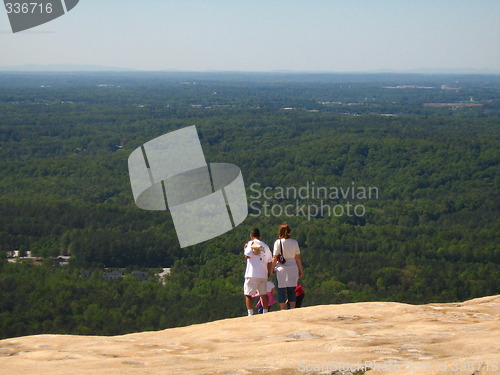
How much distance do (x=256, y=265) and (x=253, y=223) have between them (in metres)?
67.8

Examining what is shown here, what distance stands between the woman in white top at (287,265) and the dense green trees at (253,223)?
2977 cm

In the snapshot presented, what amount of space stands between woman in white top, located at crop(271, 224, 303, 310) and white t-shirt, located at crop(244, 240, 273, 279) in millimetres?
144

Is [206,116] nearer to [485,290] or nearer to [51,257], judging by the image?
[51,257]

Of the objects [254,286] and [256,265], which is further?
[254,286]

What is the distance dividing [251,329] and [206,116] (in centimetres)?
18807

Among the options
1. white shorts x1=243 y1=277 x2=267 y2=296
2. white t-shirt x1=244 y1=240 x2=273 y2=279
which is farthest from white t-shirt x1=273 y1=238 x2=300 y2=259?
white shorts x1=243 y1=277 x2=267 y2=296

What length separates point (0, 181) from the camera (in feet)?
361

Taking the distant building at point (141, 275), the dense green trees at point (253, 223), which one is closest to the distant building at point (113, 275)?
the distant building at point (141, 275)

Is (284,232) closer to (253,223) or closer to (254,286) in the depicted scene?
(254,286)

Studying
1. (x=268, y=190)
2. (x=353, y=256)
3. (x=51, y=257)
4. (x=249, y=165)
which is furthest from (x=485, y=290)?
(x=249, y=165)

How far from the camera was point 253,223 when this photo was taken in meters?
79.9

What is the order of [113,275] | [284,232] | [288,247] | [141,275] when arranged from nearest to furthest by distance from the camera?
1. [288,247]
2. [284,232]
3. [113,275]
4. [141,275]

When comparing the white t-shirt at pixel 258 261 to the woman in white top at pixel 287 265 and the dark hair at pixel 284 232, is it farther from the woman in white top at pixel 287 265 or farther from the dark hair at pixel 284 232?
the dark hair at pixel 284 232

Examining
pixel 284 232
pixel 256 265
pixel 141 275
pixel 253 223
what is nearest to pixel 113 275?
pixel 141 275
